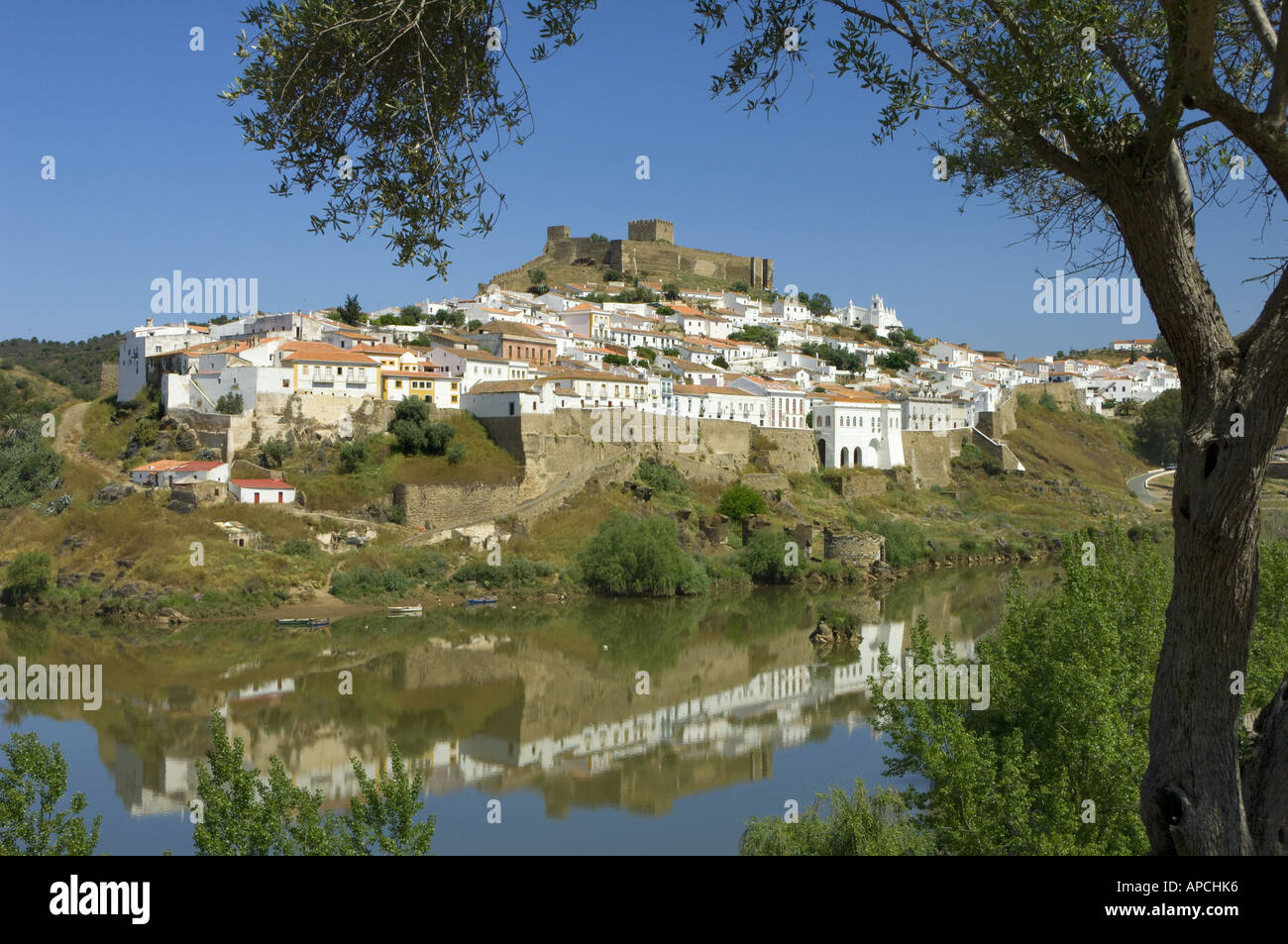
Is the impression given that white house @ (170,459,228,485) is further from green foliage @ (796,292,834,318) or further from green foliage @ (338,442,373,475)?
green foliage @ (796,292,834,318)

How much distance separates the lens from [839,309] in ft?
290

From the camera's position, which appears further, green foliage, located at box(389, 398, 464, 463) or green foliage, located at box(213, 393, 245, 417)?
green foliage, located at box(389, 398, 464, 463)

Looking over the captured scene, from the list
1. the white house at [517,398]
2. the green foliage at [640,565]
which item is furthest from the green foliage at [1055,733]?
the white house at [517,398]

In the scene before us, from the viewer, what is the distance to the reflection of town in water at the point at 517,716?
642 inches

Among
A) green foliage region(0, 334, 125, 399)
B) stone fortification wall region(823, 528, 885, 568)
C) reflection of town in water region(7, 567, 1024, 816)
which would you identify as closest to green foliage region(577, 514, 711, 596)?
reflection of town in water region(7, 567, 1024, 816)

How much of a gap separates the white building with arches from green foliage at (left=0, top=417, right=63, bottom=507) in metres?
29.2

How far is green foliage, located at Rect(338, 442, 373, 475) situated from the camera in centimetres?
3384

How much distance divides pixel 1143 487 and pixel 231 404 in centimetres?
4377

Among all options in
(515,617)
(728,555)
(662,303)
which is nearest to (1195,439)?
(515,617)

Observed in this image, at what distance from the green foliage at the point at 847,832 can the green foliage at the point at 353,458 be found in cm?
2358

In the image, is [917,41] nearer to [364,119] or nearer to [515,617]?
[364,119]

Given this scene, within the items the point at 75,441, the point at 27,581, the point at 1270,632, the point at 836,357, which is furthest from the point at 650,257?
the point at 1270,632

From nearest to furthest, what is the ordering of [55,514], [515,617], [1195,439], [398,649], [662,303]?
[1195,439] < [398,649] < [515,617] < [55,514] < [662,303]
